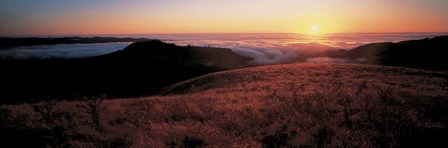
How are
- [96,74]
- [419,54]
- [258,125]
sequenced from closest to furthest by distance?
[258,125] → [96,74] → [419,54]

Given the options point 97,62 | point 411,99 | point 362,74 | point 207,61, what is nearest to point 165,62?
point 97,62

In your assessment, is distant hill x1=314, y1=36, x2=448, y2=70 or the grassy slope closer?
the grassy slope

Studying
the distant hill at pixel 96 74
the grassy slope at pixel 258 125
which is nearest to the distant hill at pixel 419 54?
the distant hill at pixel 96 74

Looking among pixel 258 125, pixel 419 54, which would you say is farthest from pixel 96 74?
pixel 419 54

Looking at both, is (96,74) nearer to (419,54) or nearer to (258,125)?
(258,125)

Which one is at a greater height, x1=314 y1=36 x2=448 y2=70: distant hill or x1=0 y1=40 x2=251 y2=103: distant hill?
x1=314 y1=36 x2=448 y2=70: distant hill

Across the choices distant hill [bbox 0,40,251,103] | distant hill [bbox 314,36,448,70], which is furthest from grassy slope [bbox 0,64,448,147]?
distant hill [bbox 314,36,448,70]

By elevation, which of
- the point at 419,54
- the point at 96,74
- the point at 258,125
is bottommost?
the point at 96,74

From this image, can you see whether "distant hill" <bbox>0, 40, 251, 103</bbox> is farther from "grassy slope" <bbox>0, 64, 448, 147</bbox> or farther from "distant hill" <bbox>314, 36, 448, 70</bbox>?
Answer: "distant hill" <bbox>314, 36, 448, 70</bbox>

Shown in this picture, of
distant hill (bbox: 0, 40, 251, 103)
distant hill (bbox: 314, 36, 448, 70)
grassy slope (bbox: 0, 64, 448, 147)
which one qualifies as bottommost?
distant hill (bbox: 0, 40, 251, 103)

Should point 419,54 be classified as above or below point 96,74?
above

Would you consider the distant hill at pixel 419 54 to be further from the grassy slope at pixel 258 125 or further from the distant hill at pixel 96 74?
the grassy slope at pixel 258 125

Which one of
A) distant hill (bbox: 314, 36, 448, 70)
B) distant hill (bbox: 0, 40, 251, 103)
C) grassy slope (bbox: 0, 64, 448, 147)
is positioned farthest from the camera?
distant hill (bbox: 314, 36, 448, 70)

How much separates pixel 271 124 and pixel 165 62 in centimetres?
11643
